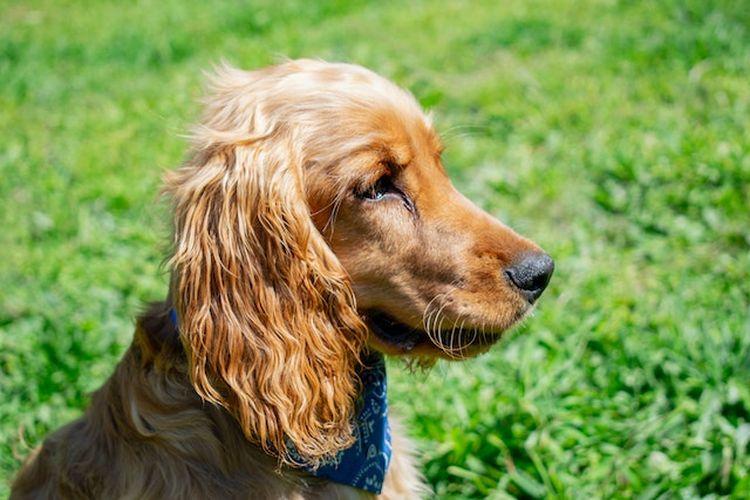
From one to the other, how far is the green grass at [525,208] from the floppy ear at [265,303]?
0.60 metres

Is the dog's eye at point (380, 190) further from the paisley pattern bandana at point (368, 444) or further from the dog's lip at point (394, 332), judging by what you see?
the paisley pattern bandana at point (368, 444)

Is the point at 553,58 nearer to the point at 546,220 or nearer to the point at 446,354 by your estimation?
the point at 546,220

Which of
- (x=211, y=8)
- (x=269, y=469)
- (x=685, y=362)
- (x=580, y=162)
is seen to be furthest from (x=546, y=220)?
(x=211, y=8)

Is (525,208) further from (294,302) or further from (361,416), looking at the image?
(294,302)

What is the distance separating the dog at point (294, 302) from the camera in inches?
113

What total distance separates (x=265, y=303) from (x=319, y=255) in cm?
25

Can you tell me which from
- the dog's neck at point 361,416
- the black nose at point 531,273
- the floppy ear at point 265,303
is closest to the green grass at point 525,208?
the dog's neck at point 361,416

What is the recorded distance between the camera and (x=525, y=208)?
5.98 metres

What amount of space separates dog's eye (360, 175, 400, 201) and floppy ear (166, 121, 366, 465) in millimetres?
225

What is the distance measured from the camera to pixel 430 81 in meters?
8.09

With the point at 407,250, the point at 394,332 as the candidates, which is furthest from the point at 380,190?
the point at 394,332

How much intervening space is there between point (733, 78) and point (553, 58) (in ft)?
5.69

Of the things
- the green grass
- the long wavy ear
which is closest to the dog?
the long wavy ear

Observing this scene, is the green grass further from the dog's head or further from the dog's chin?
the dog's chin
